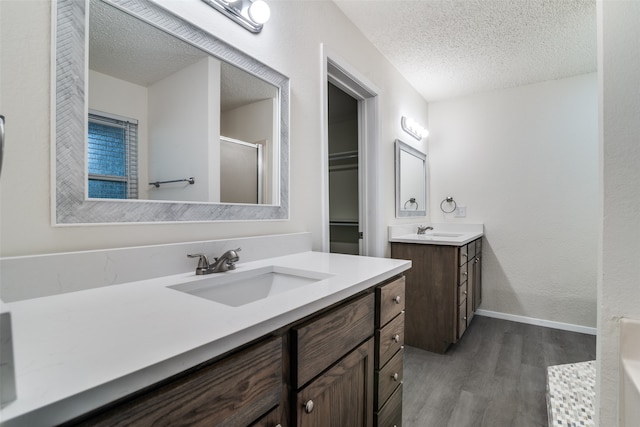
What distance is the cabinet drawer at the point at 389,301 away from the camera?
1.03 metres

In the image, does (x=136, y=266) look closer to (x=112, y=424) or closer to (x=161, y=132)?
(x=161, y=132)

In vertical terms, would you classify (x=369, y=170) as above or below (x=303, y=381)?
above

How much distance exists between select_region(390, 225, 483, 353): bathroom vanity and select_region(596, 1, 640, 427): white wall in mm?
1470

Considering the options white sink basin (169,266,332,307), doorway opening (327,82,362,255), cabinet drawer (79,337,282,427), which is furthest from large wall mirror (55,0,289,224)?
doorway opening (327,82,362,255)

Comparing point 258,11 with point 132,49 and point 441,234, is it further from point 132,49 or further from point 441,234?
point 441,234

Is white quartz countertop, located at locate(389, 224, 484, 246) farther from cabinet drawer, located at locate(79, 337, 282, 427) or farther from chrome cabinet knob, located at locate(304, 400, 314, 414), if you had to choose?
cabinet drawer, located at locate(79, 337, 282, 427)

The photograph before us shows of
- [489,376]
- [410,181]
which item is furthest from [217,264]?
[410,181]

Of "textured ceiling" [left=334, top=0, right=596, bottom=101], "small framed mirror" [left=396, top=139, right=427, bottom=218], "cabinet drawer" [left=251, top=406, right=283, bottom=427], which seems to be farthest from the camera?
"small framed mirror" [left=396, top=139, right=427, bottom=218]

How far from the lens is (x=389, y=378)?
1119 millimetres

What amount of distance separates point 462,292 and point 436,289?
0.86 ft

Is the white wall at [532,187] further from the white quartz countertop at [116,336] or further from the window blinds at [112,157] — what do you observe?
the window blinds at [112,157]

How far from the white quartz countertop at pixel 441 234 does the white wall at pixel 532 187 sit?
11 cm

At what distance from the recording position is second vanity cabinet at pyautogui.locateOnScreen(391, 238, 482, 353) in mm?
2207

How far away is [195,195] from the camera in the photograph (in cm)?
105
